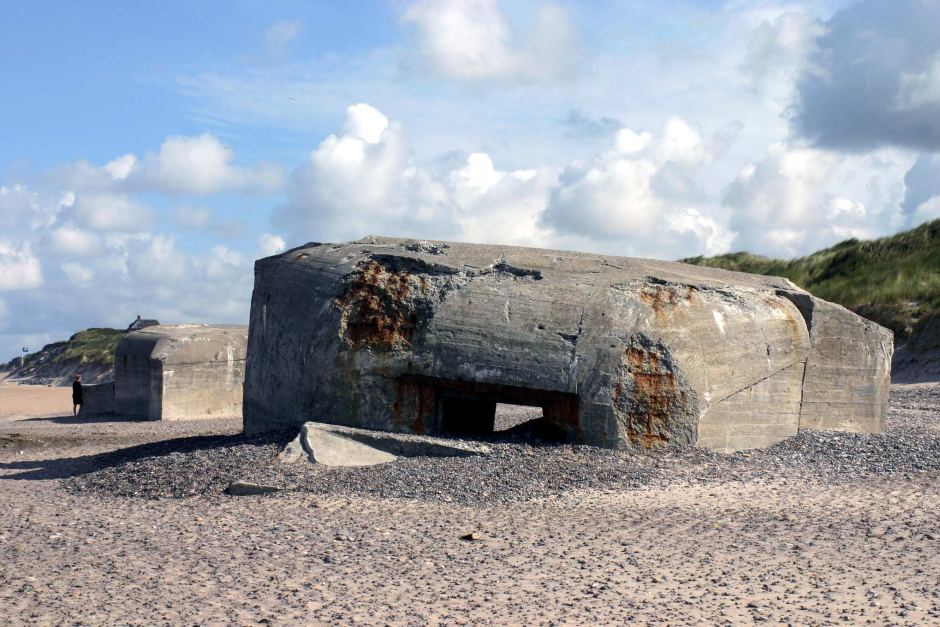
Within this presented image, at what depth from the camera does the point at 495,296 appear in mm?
9125

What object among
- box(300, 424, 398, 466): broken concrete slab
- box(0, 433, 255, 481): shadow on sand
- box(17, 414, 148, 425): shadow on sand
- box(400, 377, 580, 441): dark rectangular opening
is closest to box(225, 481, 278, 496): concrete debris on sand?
box(300, 424, 398, 466): broken concrete slab

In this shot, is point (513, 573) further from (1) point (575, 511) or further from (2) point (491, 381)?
(2) point (491, 381)

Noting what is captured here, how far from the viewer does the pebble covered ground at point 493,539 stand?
4844 millimetres

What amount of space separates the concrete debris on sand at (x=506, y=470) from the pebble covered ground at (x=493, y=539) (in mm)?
26

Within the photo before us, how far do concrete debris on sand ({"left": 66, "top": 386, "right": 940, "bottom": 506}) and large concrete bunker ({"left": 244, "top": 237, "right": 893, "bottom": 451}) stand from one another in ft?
1.18

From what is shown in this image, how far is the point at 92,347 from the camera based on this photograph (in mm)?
47031

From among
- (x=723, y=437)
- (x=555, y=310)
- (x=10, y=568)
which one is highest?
(x=555, y=310)

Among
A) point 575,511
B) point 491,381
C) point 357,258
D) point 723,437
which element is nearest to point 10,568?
point 575,511

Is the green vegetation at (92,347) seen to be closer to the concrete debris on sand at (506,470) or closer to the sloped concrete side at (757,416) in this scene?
the concrete debris on sand at (506,470)

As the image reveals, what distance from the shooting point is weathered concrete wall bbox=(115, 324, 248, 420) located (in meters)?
17.3

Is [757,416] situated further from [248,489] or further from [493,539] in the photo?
[248,489]

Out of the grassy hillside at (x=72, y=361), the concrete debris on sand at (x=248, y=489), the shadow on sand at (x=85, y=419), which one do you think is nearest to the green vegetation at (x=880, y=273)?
the shadow on sand at (x=85, y=419)

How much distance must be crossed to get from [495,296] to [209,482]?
3.07m

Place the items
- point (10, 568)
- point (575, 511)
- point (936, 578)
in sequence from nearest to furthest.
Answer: point (936, 578)
point (10, 568)
point (575, 511)
